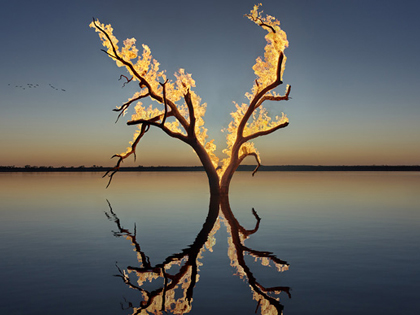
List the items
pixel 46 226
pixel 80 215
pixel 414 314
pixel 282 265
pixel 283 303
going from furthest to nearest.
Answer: pixel 80 215 → pixel 46 226 → pixel 282 265 → pixel 283 303 → pixel 414 314

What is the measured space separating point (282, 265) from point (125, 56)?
697 inches

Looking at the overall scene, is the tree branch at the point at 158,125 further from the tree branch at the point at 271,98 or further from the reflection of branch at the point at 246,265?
the reflection of branch at the point at 246,265

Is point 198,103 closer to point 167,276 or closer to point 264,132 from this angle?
point 264,132

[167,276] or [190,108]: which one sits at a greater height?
[190,108]

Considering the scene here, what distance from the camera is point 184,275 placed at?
7809 millimetres

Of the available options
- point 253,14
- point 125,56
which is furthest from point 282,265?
point 125,56

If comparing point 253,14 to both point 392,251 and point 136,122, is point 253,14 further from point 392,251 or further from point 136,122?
point 392,251

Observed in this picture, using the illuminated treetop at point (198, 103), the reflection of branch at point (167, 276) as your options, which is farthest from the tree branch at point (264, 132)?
the reflection of branch at point (167, 276)

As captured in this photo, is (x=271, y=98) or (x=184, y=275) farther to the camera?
(x=271, y=98)

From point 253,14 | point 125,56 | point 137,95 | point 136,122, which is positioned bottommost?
point 136,122

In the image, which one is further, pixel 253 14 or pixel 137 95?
pixel 137 95

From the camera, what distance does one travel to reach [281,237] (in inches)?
493

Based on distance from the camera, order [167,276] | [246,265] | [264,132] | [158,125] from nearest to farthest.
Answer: [167,276] → [246,265] → [158,125] → [264,132]

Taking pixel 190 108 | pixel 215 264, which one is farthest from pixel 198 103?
pixel 215 264
